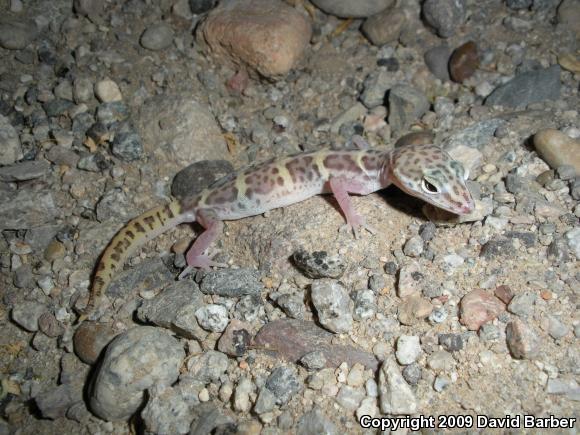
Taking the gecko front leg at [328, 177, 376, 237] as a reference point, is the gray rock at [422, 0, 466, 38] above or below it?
above

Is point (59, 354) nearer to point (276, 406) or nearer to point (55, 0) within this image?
point (276, 406)

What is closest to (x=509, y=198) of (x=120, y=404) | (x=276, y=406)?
(x=276, y=406)

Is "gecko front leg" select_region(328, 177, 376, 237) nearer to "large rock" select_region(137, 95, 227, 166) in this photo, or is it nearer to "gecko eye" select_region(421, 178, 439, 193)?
"gecko eye" select_region(421, 178, 439, 193)

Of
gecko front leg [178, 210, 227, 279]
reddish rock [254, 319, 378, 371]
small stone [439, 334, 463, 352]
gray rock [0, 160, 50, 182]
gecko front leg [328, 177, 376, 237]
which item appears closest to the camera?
small stone [439, 334, 463, 352]

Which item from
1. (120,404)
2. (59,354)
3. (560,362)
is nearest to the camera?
(560,362)

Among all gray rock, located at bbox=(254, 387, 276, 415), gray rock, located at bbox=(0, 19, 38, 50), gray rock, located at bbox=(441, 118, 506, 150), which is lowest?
gray rock, located at bbox=(254, 387, 276, 415)

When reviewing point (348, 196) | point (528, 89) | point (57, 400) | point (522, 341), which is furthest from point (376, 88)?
point (57, 400)

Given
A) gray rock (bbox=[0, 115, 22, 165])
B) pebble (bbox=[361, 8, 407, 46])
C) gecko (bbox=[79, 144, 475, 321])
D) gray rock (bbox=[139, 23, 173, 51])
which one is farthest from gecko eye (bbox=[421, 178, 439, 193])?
gray rock (bbox=[0, 115, 22, 165])
